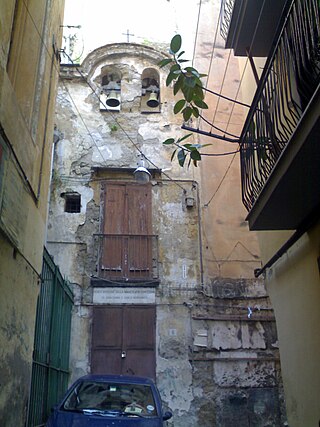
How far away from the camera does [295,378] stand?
5230mm

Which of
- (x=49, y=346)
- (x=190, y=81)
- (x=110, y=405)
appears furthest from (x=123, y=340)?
(x=190, y=81)

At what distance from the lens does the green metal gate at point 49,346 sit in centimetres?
607

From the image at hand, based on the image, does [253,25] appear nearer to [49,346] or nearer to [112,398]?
[112,398]

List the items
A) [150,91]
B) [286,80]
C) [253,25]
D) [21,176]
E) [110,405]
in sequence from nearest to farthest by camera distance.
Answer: [21,176] → [286,80] → [110,405] → [253,25] → [150,91]

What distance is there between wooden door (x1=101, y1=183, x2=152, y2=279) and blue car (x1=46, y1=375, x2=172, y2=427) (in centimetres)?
498

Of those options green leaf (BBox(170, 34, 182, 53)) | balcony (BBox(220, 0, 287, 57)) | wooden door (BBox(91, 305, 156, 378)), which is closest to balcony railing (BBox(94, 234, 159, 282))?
wooden door (BBox(91, 305, 156, 378))

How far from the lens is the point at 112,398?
227 inches

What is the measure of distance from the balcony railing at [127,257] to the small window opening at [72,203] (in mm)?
1133

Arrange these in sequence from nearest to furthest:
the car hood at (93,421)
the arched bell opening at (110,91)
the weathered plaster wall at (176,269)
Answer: the car hood at (93,421) → the weathered plaster wall at (176,269) → the arched bell opening at (110,91)

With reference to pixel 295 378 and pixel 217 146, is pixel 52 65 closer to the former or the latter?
pixel 295 378

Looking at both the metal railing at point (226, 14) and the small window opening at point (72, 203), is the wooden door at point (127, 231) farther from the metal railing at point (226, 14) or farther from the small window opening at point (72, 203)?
the metal railing at point (226, 14)

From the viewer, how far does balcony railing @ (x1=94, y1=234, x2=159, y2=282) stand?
11297mm

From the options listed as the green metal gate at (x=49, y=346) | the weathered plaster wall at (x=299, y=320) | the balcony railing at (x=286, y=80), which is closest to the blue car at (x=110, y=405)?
the green metal gate at (x=49, y=346)

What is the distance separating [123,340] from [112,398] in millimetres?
5011
